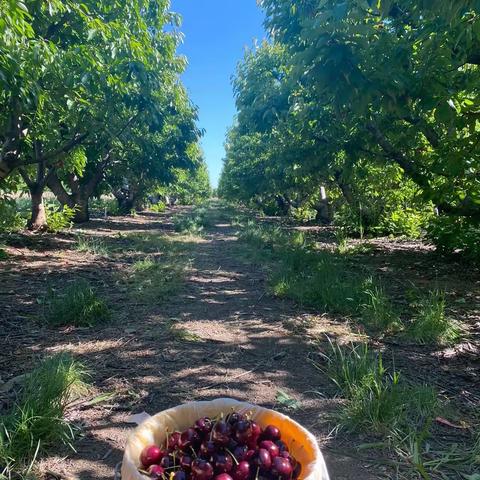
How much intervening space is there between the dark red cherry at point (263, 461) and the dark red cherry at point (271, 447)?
0.12 feet

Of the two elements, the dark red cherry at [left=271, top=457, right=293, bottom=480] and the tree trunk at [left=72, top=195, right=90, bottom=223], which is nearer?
the dark red cherry at [left=271, top=457, right=293, bottom=480]

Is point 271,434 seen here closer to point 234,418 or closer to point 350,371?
point 234,418

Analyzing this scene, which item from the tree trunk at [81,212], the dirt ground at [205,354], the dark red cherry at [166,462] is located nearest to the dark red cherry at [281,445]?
the dark red cherry at [166,462]

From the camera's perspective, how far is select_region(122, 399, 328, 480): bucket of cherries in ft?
4.82

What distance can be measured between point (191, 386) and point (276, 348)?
3.58 feet

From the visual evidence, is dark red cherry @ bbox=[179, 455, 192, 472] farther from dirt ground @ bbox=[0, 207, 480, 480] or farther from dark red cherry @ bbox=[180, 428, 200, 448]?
dirt ground @ bbox=[0, 207, 480, 480]

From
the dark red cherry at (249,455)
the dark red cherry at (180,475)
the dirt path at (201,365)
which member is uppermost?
the dark red cherry at (249,455)

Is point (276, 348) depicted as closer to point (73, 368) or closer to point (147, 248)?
point (73, 368)

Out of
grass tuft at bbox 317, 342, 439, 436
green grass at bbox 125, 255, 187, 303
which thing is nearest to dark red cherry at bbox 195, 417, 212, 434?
grass tuft at bbox 317, 342, 439, 436

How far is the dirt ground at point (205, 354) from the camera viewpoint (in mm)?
2406

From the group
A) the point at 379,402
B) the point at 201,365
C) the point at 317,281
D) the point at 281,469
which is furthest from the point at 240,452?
the point at 317,281

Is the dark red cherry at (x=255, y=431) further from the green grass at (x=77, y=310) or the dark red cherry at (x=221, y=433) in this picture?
the green grass at (x=77, y=310)

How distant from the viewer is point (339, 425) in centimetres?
244

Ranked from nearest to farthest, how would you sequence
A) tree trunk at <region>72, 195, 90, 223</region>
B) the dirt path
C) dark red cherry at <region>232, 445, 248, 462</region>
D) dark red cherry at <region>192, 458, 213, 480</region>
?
1. dark red cherry at <region>192, 458, 213, 480</region>
2. dark red cherry at <region>232, 445, 248, 462</region>
3. the dirt path
4. tree trunk at <region>72, 195, 90, 223</region>
